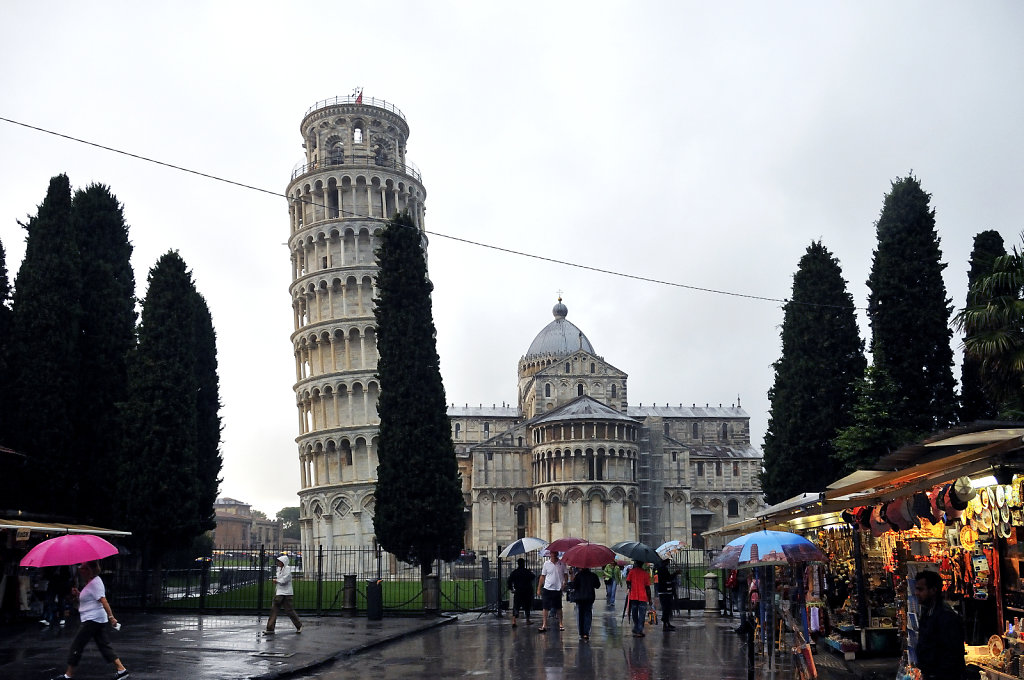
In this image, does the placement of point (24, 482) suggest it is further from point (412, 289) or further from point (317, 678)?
point (317, 678)

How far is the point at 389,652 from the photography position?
1828 centimetres

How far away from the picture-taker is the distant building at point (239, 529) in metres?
152

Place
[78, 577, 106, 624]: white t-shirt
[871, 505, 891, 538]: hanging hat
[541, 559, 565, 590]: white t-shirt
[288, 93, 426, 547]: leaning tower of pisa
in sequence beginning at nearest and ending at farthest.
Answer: [78, 577, 106, 624]: white t-shirt → [871, 505, 891, 538]: hanging hat → [541, 559, 565, 590]: white t-shirt → [288, 93, 426, 547]: leaning tower of pisa

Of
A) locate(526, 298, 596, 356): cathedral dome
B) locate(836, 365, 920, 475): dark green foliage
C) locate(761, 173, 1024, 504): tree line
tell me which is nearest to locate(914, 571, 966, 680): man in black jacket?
locate(761, 173, 1024, 504): tree line

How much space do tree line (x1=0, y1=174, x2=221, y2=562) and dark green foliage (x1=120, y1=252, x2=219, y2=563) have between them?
0.04 meters

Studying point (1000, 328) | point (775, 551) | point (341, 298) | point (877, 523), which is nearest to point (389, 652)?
point (775, 551)

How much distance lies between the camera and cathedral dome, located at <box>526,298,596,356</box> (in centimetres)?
9606

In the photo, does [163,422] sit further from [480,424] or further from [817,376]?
[480,424]

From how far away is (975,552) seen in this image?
12539 millimetres

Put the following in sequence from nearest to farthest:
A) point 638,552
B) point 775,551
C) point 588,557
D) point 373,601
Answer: point 775,551 → point 588,557 → point 638,552 → point 373,601

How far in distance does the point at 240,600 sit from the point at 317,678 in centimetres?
1776

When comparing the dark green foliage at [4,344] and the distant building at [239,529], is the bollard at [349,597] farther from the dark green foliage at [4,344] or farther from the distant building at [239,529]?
the distant building at [239,529]

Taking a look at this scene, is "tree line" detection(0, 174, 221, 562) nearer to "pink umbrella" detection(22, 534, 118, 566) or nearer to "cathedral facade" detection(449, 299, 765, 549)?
"pink umbrella" detection(22, 534, 118, 566)

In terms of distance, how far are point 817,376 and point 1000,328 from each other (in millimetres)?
16395
